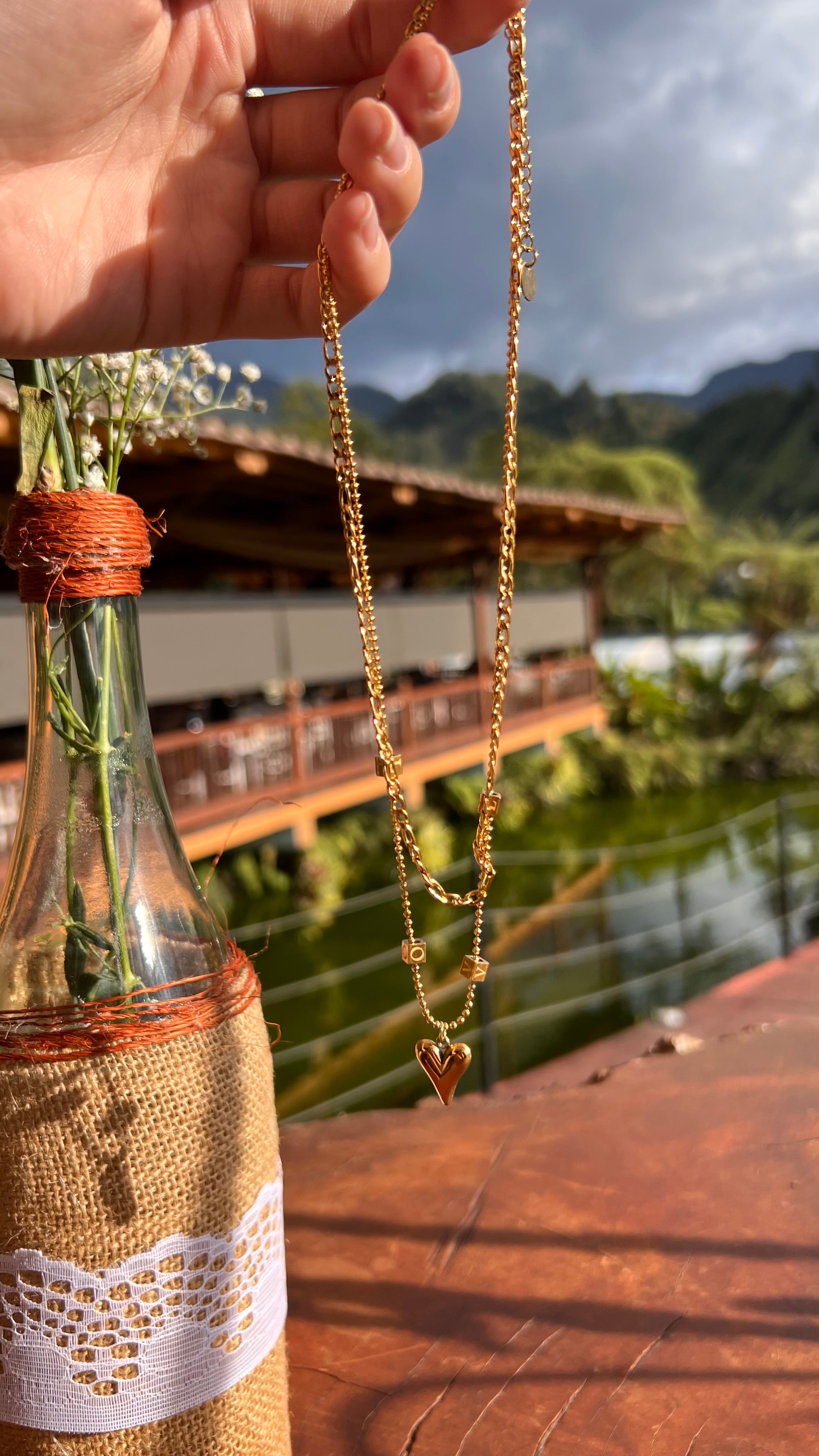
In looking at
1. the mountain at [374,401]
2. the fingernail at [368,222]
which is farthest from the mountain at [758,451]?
the fingernail at [368,222]

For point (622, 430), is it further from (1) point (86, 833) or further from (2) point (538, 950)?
(1) point (86, 833)

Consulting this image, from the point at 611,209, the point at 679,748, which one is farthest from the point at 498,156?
the point at 679,748

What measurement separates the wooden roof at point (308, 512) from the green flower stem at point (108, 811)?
3.32m

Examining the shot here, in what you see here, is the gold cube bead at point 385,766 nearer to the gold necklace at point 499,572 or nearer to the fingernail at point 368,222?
the gold necklace at point 499,572

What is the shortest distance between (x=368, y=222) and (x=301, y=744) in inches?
345

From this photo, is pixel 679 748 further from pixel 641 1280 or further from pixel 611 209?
pixel 611 209

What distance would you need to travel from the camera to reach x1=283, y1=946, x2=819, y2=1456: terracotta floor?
1235 millimetres

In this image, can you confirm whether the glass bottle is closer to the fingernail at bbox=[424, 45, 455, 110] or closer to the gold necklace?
the gold necklace

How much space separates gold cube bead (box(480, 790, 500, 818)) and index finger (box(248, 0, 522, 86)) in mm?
728

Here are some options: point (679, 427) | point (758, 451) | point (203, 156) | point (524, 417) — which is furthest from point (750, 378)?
point (203, 156)

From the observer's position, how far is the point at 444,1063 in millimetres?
1111

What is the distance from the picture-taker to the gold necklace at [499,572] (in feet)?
3.42

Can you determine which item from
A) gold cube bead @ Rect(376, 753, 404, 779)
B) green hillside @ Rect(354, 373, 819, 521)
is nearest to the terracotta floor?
gold cube bead @ Rect(376, 753, 404, 779)

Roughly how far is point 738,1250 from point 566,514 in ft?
36.3
